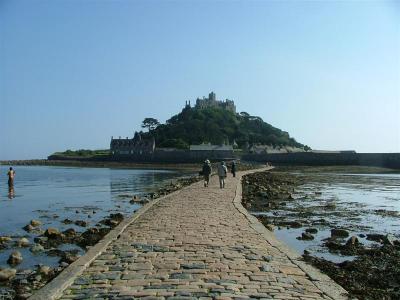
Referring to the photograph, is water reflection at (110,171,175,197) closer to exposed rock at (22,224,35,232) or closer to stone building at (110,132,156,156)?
exposed rock at (22,224,35,232)

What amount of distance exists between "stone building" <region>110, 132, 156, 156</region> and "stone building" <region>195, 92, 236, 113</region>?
39.3 meters

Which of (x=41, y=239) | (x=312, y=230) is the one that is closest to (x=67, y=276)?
(x=41, y=239)

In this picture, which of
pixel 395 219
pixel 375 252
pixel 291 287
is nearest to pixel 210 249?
pixel 291 287

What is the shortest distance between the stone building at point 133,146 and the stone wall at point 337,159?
34603 millimetres

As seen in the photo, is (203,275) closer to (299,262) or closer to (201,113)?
(299,262)

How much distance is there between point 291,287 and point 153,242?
3.58m

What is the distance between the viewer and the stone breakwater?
5.60 metres

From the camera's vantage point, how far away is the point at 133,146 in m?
126

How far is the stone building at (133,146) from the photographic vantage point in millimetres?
122562

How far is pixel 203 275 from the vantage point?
249 inches

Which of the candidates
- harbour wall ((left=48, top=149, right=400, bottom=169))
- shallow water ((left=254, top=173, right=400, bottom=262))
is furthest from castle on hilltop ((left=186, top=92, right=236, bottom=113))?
shallow water ((left=254, top=173, right=400, bottom=262))

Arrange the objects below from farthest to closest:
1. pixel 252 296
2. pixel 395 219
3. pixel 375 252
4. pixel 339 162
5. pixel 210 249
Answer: pixel 339 162
pixel 395 219
pixel 375 252
pixel 210 249
pixel 252 296

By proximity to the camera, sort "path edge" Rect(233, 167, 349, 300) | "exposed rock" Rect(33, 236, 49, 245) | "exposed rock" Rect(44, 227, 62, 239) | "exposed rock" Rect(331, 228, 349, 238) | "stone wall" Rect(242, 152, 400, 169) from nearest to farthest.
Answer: "path edge" Rect(233, 167, 349, 300) → "exposed rock" Rect(33, 236, 49, 245) → "exposed rock" Rect(44, 227, 62, 239) → "exposed rock" Rect(331, 228, 349, 238) → "stone wall" Rect(242, 152, 400, 169)

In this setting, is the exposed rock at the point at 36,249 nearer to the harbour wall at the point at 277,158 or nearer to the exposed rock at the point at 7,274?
the exposed rock at the point at 7,274
